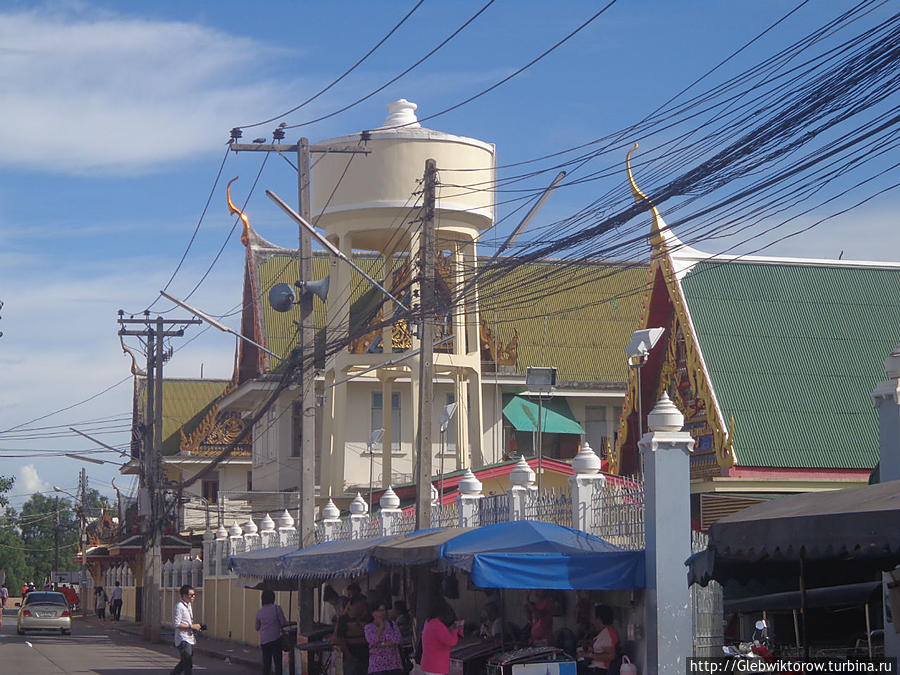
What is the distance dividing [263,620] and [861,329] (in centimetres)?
1112

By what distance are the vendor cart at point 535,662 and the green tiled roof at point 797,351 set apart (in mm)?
7750

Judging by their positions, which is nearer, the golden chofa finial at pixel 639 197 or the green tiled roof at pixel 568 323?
the golden chofa finial at pixel 639 197

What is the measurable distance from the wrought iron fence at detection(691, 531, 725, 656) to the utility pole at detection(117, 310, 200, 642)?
81.8ft

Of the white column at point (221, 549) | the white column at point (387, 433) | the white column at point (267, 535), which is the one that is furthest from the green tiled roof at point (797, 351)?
the white column at point (221, 549)

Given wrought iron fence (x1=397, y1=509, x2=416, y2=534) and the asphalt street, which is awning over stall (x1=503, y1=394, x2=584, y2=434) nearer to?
the asphalt street

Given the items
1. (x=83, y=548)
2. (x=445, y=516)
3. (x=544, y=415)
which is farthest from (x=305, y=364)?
(x=83, y=548)

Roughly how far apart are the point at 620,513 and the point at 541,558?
2.05 m

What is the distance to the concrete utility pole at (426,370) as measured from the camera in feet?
66.1

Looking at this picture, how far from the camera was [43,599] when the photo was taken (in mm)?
43094

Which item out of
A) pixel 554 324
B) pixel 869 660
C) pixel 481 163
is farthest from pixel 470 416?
pixel 869 660

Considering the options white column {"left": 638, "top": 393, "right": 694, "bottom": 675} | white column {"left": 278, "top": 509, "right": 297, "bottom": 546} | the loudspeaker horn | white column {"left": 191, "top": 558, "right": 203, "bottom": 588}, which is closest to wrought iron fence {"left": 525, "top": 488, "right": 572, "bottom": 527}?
white column {"left": 638, "top": 393, "right": 694, "bottom": 675}

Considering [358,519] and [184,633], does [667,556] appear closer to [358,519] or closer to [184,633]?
[184,633]

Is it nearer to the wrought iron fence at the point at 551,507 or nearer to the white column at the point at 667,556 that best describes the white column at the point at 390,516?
the wrought iron fence at the point at 551,507

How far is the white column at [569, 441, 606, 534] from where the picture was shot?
16.5 meters
